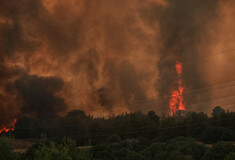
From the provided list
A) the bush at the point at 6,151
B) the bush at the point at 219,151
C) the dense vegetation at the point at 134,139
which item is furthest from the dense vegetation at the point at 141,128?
the bush at the point at 6,151

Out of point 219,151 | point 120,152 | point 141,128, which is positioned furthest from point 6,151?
point 141,128

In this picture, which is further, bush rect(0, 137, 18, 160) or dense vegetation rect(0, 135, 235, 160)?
bush rect(0, 137, 18, 160)

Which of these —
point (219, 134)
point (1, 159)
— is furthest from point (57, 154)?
point (219, 134)

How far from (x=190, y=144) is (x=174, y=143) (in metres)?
4.91

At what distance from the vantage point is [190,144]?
4356 centimetres

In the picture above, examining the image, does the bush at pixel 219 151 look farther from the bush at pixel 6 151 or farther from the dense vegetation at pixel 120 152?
the bush at pixel 6 151

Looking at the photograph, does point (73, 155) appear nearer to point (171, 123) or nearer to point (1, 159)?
point (1, 159)

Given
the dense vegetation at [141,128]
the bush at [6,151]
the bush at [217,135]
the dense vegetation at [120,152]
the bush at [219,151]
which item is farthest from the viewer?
the dense vegetation at [141,128]

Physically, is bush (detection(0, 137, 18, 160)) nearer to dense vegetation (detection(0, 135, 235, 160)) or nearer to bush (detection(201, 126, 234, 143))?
dense vegetation (detection(0, 135, 235, 160))

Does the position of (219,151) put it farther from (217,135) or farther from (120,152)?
(217,135)

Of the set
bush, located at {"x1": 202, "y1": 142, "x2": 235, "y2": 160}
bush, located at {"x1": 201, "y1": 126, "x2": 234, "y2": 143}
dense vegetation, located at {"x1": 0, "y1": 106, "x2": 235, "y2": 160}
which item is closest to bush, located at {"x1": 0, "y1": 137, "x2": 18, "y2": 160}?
dense vegetation, located at {"x1": 0, "y1": 106, "x2": 235, "y2": 160}

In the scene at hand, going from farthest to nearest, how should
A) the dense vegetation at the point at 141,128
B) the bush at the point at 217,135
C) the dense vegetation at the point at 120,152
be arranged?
the dense vegetation at the point at 141,128
the bush at the point at 217,135
the dense vegetation at the point at 120,152

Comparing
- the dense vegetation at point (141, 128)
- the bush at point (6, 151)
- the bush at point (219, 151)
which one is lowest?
the bush at point (219, 151)

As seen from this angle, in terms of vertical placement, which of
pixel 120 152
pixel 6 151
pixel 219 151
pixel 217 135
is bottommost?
pixel 219 151
